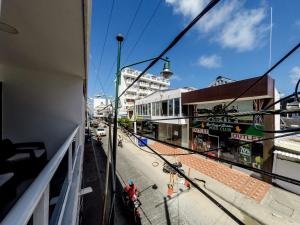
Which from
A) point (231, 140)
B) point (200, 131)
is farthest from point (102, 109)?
point (231, 140)

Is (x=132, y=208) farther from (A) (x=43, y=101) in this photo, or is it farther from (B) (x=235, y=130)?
(B) (x=235, y=130)

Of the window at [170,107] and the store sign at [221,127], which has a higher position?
the window at [170,107]

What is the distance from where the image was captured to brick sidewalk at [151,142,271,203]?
276 inches

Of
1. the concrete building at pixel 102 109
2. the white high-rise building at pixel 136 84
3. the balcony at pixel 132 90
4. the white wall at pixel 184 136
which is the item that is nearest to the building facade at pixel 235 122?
the white wall at pixel 184 136

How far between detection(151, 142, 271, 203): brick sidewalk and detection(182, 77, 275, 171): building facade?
80cm

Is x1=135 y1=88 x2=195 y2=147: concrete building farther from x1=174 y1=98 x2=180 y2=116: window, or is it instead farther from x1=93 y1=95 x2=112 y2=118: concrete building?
x1=93 y1=95 x2=112 y2=118: concrete building

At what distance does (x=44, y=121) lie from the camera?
4492 millimetres

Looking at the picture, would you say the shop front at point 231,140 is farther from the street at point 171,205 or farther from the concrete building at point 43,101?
the concrete building at point 43,101

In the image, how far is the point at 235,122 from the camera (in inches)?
243

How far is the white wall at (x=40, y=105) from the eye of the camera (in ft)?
13.4

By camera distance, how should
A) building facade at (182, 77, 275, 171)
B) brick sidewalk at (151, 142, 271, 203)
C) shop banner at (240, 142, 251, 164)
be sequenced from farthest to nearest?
shop banner at (240, 142, 251, 164) < building facade at (182, 77, 275, 171) < brick sidewalk at (151, 142, 271, 203)

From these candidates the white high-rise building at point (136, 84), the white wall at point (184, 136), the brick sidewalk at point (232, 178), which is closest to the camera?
the brick sidewalk at point (232, 178)

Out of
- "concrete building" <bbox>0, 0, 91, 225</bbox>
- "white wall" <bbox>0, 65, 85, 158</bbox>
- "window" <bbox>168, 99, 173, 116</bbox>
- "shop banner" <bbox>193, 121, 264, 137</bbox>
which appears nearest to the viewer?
"concrete building" <bbox>0, 0, 91, 225</bbox>

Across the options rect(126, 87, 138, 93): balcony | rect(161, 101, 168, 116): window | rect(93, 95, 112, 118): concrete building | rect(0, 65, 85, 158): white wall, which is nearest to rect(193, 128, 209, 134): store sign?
rect(161, 101, 168, 116): window
